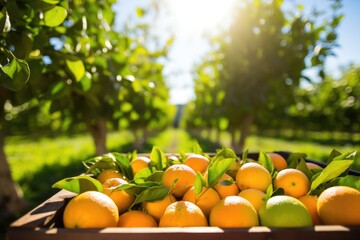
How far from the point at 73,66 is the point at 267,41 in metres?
3.79

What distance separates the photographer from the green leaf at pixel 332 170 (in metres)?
1.11

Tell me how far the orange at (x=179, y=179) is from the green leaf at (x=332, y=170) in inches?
22.3

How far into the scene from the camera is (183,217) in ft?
3.14

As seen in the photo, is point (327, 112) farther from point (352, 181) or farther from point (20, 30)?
point (20, 30)

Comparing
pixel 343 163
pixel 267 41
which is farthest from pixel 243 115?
pixel 343 163

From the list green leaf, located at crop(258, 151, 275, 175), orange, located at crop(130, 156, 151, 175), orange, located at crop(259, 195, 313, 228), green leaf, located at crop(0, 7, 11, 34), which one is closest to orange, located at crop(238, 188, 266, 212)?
orange, located at crop(259, 195, 313, 228)

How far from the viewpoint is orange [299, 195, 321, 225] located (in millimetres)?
1082

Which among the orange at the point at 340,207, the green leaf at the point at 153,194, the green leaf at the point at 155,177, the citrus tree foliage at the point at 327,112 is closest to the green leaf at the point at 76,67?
the green leaf at the point at 155,177

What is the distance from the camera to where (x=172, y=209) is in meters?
1.02

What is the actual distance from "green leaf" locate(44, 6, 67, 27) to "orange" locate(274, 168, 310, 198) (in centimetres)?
171

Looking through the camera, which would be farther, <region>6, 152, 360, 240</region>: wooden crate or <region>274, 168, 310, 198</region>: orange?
<region>274, 168, 310, 198</region>: orange

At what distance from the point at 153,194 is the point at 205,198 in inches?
9.3

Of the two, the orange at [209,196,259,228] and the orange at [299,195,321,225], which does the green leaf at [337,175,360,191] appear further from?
the orange at [209,196,259,228]

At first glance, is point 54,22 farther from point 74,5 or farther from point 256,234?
point 256,234
